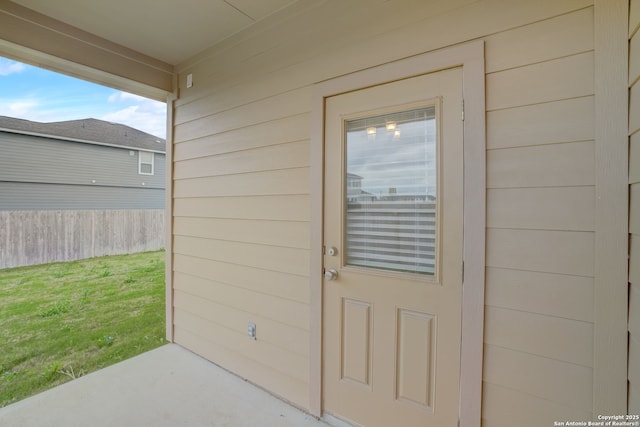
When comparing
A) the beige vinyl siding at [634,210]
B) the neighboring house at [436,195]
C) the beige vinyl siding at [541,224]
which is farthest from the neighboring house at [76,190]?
the beige vinyl siding at [634,210]

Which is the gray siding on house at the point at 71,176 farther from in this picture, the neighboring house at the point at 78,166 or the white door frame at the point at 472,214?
the white door frame at the point at 472,214

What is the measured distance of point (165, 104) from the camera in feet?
9.55

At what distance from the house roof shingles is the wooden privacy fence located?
232 cm

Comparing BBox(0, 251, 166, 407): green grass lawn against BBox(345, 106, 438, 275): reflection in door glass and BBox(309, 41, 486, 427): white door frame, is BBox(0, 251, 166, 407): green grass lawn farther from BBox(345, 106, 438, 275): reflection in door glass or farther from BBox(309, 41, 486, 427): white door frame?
BBox(309, 41, 486, 427): white door frame

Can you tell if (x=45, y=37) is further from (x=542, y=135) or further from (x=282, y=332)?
(x=542, y=135)

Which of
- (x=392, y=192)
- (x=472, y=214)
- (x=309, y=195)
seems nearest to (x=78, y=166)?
(x=309, y=195)

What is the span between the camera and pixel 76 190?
22.0ft

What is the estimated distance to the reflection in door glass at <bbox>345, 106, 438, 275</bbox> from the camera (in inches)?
57.9

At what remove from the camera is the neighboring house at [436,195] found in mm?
1070

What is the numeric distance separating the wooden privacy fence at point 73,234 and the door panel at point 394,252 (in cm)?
530

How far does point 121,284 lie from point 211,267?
293cm

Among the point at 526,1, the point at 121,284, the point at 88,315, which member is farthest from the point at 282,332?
the point at 121,284

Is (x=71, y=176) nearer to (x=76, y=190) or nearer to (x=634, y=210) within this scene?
(x=76, y=190)

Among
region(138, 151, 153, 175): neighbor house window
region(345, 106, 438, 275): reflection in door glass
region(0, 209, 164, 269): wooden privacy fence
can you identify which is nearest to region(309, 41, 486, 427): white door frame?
region(345, 106, 438, 275): reflection in door glass
